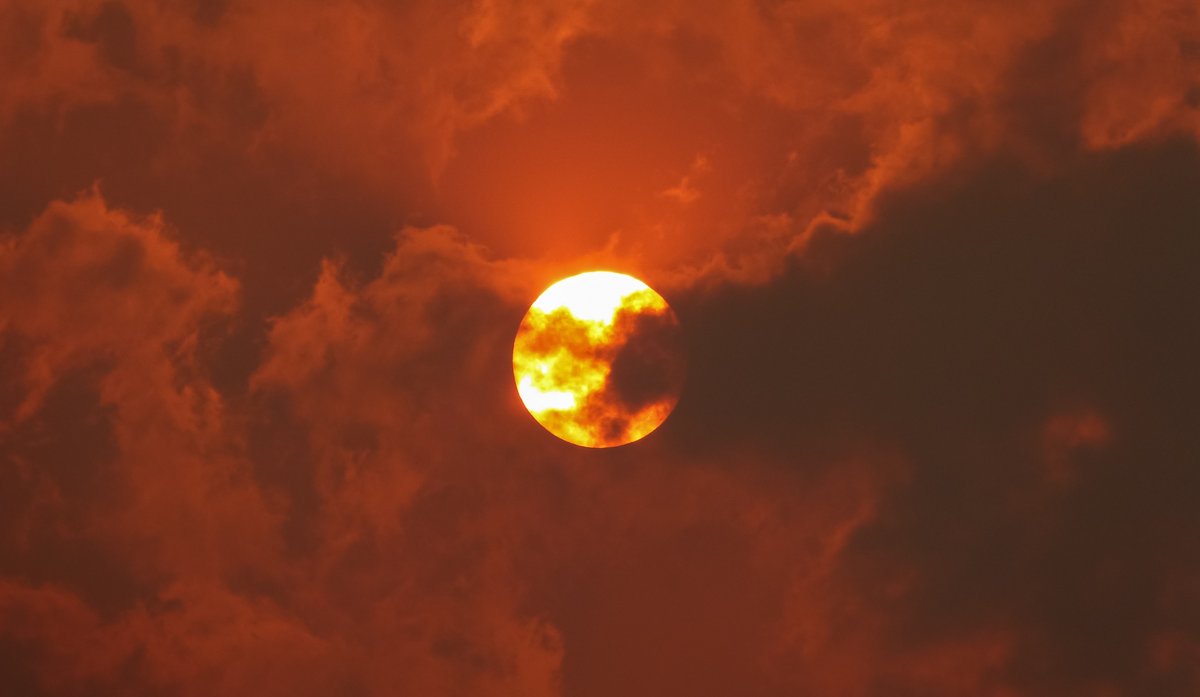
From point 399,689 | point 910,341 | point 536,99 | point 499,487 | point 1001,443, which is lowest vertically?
point 399,689

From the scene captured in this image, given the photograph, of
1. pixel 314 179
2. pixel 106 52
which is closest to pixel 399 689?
pixel 314 179

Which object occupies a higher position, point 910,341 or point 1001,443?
point 910,341

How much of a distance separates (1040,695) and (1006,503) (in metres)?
3.74

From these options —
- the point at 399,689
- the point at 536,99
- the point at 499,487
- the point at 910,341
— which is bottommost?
the point at 399,689

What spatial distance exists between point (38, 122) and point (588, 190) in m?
10.4

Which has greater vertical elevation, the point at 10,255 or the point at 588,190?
the point at 588,190

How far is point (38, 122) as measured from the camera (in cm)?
2122

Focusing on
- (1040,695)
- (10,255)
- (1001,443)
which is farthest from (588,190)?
(1040,695)

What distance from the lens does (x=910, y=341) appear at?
21844mm

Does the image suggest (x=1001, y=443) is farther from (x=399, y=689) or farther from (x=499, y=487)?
(x=399, y=689)

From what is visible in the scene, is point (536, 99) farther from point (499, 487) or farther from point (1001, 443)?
point (1001, 443)

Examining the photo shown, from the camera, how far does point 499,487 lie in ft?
72.5

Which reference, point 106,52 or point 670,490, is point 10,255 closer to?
point 106,52

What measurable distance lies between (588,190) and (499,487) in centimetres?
601
